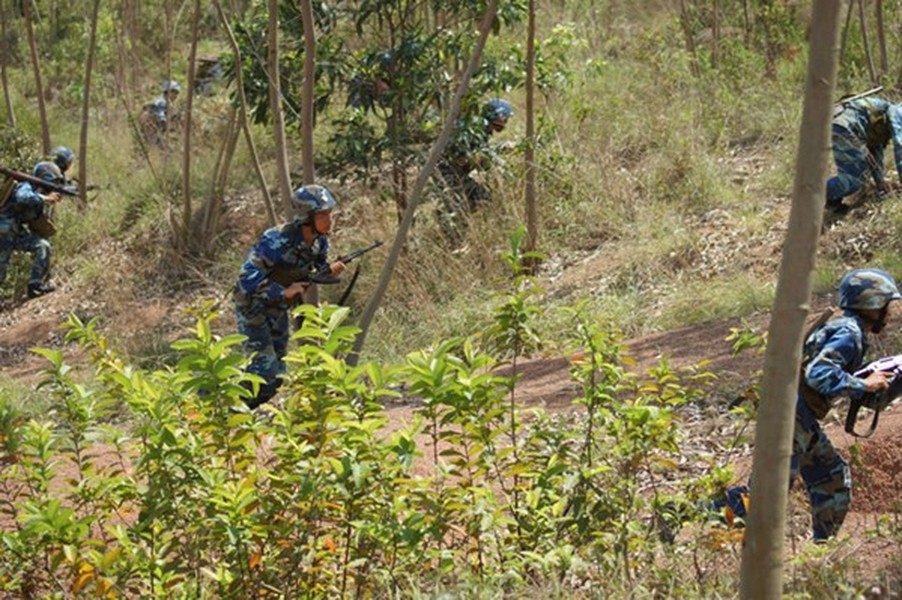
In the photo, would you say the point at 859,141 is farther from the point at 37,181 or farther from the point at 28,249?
the point at 28,249

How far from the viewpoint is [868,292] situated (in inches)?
218

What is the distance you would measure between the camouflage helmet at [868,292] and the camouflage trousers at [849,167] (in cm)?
490

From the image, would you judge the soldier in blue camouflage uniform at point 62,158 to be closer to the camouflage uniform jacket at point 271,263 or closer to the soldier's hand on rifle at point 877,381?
the camouflage uniform jacket at point 271,263

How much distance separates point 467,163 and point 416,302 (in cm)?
151

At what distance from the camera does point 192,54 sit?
1221 cm

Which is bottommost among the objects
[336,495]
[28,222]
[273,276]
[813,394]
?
[28,222]

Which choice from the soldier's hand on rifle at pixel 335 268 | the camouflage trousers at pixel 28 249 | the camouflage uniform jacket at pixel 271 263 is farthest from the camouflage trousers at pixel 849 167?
the camouflage trousers at pixel 28 249

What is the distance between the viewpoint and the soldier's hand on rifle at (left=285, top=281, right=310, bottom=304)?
7.98 m

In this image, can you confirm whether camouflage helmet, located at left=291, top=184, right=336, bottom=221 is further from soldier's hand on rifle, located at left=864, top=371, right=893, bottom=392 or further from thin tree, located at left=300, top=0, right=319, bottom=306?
soldier's hand on rifle, located at left=864, top=371, right=893, bottom=392

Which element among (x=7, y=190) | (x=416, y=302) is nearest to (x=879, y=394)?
(x=416, y=302)

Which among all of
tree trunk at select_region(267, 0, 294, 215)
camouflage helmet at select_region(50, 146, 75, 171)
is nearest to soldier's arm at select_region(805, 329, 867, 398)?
tree trunk at select_region(267, 0, 294, 215)

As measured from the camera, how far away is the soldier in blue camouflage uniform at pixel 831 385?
17.6 feet

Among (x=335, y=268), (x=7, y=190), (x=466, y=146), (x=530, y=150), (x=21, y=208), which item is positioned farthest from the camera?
(x=21, y=208)

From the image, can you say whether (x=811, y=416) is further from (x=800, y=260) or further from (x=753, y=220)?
Result: (x=753, y=220)
